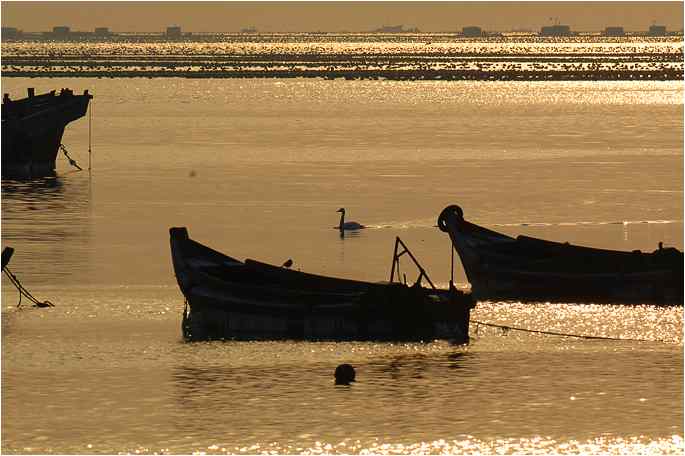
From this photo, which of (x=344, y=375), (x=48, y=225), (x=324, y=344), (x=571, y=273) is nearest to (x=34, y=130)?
(x=48, y=225)

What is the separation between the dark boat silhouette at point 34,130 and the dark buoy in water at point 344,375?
4689 centimetres

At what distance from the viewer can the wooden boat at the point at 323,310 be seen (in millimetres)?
Result: 37531

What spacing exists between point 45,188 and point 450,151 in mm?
30177

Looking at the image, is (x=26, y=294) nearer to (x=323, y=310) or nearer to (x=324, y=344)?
(x=323, y=310)

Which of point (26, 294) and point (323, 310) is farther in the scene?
point (26, 294)

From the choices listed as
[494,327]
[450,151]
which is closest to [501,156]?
[450,151]

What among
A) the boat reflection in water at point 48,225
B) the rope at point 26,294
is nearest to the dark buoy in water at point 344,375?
the rope at point 26,294

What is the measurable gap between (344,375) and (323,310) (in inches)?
154

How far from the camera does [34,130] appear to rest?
80.1m

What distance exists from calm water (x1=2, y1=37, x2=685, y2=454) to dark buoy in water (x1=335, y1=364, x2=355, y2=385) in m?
0.19

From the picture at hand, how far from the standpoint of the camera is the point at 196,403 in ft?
107

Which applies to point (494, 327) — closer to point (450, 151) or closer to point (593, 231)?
point (593, 231)

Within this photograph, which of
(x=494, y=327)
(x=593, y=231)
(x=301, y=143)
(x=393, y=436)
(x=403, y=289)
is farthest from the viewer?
(x=301, y=143)

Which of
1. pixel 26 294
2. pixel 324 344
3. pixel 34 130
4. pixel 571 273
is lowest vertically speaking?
pixel 324 344
